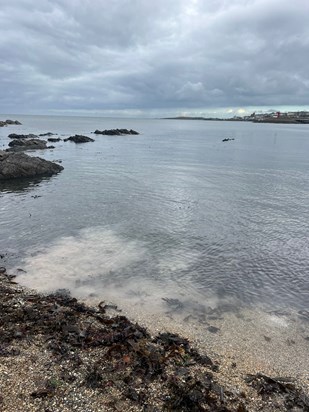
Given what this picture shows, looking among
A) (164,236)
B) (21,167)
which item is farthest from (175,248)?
(21,167)

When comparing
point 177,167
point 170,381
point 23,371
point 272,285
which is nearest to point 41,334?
point 23,371

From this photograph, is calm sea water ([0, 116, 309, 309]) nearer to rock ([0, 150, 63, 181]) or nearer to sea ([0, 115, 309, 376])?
sea ([0, 115, 309, 376])

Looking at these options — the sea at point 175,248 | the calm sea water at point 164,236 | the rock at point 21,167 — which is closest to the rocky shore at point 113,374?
the sea at point 175,248

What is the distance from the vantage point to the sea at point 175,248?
A: 12086mm

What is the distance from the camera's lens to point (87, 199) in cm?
2759

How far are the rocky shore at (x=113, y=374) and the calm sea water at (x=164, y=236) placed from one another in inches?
120

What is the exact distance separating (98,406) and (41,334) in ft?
11.2

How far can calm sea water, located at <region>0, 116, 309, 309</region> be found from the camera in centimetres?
1382

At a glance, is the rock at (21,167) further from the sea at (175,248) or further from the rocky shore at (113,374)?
the rocky shore at (113,374)

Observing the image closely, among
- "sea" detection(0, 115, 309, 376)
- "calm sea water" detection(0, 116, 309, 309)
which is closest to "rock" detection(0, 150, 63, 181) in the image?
"sea" detection(0, 115, 309, 376)

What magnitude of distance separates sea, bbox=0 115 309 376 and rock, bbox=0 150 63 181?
1921 mm

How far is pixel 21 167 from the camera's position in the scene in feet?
120

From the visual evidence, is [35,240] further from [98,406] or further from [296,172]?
[296,172]

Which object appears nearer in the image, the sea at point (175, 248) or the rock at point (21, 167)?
the sea at point (175, 248)
